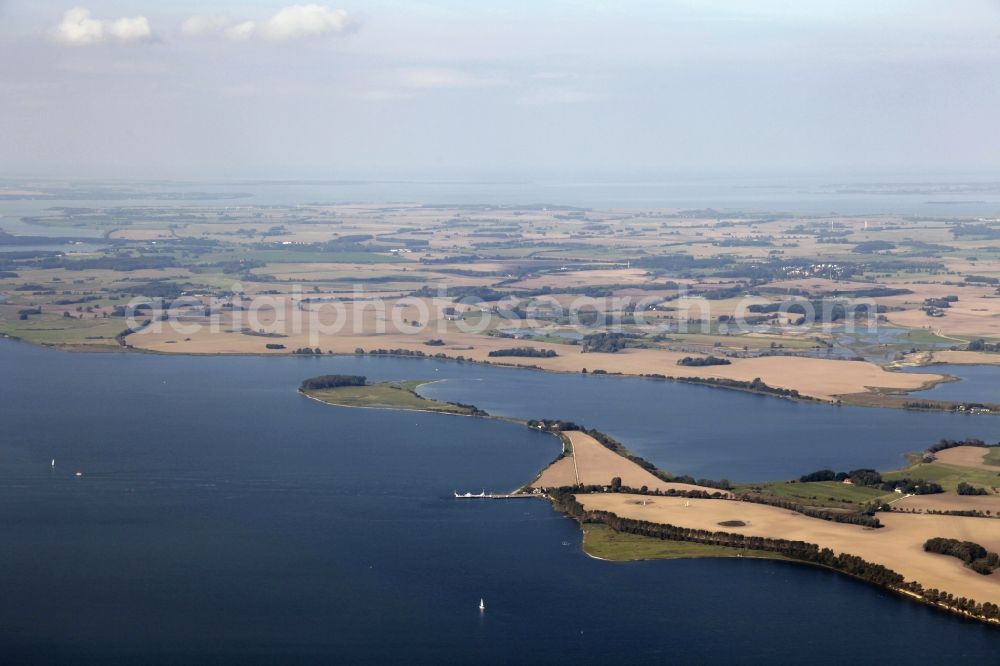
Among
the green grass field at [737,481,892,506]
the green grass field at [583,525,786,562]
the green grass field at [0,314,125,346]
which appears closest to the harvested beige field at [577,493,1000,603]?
the green grass field at [583,525,786,562]

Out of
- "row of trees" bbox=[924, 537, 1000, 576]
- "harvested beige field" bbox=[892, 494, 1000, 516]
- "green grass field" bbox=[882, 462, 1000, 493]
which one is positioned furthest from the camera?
"green grass field" bbox=[882, 462, 1000, 493]

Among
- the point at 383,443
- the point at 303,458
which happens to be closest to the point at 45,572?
the point at 303,458

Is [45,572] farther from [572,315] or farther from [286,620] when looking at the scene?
[572,315]

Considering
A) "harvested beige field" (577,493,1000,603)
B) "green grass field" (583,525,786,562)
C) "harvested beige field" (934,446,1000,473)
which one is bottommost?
"green grass field" (583,525,786,562)

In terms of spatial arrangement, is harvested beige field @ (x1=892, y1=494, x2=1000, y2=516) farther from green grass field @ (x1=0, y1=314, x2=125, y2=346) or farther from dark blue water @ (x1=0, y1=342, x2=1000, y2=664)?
green grass field @ (x1=0, y1=314, x2=125, y2=346)

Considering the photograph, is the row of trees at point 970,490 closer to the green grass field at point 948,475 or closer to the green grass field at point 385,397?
the green grass field at point 948,475

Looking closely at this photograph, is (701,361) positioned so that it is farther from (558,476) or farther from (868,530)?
(868,530)

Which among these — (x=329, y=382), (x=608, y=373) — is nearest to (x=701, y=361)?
(x=608, y=373)

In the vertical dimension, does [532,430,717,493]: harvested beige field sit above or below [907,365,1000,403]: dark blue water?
below
